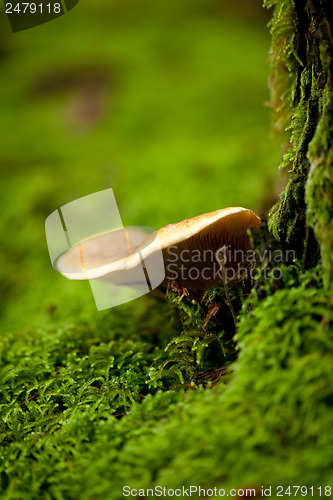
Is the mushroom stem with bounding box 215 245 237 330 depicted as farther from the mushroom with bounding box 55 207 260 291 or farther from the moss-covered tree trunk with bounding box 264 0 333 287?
the moss-covered tree trunk with bounding box 264 0 333 287

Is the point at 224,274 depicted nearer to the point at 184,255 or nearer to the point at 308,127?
the point at 184,255

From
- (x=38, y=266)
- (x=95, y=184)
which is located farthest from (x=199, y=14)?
(x=38, y=266)

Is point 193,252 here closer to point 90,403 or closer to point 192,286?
point 192,286

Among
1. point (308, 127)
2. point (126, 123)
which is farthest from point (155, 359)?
point (126, 123)

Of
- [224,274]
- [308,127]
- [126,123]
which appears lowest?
[224,274]

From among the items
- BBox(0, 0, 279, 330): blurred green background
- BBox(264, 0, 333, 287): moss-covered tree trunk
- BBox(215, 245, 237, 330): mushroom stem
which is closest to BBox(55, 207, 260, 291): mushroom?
BBox(215, 245, 237, 330): mushroom stem

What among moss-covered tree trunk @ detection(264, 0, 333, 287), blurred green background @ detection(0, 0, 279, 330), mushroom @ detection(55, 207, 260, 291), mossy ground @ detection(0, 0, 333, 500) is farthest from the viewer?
blurred green background @ detection(0, 0, 279, 330)
